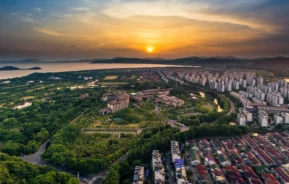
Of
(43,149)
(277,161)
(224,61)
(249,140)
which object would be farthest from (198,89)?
(224,61)

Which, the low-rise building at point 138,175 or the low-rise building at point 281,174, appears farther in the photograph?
the low-rise building at point 281,174

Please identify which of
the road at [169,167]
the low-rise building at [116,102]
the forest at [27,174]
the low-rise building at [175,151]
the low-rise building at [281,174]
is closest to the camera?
the forest at [27,174]

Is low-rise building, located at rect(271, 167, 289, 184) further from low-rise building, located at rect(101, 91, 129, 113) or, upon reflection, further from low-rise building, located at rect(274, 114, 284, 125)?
low-rise building, located at rect(101, 91, 129, 113)

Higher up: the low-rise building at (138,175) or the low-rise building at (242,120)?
the low-rise building at (242,120)

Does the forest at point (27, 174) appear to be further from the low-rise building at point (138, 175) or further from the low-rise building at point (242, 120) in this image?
the low-rise building at point (242, 120)

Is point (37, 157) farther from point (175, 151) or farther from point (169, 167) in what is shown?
point (175, 151)

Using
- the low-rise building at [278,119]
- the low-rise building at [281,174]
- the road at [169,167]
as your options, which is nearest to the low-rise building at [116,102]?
the road at [169,167]

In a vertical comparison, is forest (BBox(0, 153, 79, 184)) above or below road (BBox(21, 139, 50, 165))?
above

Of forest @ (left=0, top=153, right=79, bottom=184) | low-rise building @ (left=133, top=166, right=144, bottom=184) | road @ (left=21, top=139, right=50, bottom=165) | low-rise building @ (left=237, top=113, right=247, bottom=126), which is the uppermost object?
low-rise building @ (left=237, top=113, right=247, bottom=126)

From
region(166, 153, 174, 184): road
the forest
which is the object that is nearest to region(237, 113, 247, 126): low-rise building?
region(166, 153, 174, 184): road

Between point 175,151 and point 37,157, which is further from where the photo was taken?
point 37,157

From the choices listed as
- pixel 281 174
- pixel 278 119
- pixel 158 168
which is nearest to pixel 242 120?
pixel 278 119
